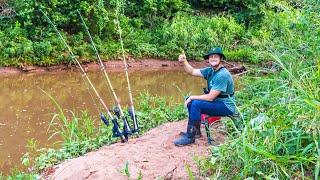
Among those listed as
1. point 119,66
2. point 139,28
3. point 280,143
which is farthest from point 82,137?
point 139,28

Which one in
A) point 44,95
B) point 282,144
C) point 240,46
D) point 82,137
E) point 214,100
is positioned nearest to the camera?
point 282,144

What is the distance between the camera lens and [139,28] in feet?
55.0

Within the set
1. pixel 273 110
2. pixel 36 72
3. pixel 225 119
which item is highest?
pixel 273 110

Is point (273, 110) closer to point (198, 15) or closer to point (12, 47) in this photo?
point (12, 47)

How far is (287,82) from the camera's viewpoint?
5.39m

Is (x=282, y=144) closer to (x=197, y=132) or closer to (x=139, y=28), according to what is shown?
(x=197, y=132)

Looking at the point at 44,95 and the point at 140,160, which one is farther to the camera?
the point at 44,95

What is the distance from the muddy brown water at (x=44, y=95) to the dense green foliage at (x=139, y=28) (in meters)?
0.81

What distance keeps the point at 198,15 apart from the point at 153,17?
1.84 meters

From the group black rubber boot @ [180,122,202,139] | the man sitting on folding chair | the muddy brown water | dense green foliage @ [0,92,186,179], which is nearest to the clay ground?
black rubber boot @ [180,122,202,139]

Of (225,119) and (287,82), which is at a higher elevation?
(287,82)

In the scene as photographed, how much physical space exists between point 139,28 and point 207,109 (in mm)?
10924

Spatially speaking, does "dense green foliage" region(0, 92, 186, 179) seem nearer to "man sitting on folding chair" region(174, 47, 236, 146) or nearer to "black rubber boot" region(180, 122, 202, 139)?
"black rubber boot" region(180, 122, 202, 139)

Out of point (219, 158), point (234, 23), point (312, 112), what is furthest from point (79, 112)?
point (234, 23)
